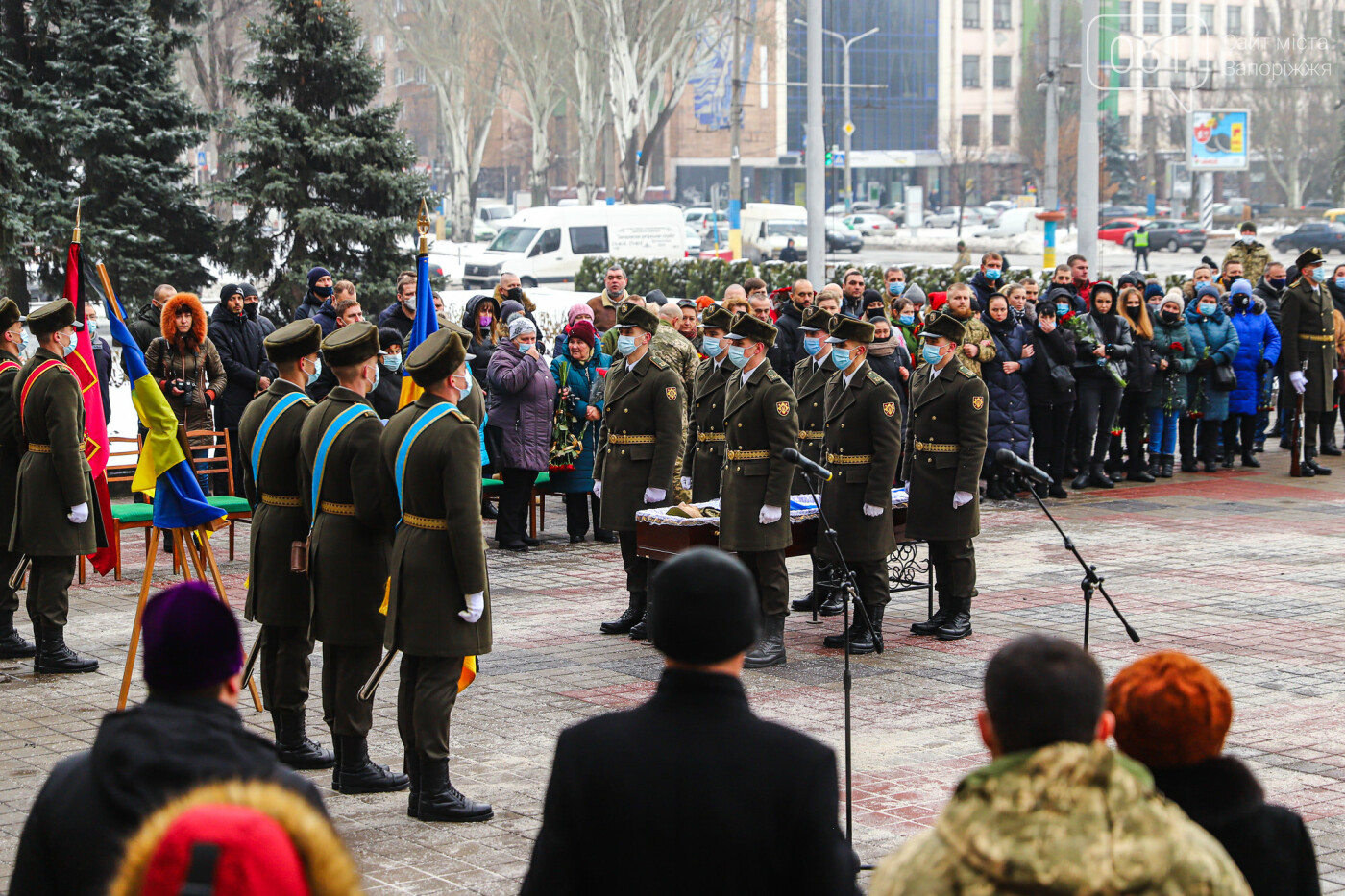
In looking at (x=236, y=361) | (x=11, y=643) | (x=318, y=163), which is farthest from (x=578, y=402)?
(x=318, y=163)

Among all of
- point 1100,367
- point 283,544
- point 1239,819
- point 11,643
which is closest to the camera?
point 1239,819

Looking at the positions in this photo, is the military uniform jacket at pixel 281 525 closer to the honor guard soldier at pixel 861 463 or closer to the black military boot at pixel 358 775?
the black military boot at pixel 358 775

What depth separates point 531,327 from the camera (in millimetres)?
13203

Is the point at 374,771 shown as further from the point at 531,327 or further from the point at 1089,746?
the point at 531,327

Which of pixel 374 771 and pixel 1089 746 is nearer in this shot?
pixel 1089 746

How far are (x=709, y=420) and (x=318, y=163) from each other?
13792 millimetres

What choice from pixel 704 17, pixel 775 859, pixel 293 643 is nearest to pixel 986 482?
pixel 293 643

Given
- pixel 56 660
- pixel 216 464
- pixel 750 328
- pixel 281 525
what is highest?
pixel 750 328

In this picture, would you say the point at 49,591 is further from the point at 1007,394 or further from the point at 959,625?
the point at 1007,394

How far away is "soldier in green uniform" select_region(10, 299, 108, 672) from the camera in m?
8.99

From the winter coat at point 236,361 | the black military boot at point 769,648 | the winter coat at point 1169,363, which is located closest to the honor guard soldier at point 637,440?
the black military boot at point 769,648

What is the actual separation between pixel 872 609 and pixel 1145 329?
25.3 feet

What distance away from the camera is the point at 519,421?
1316 cm

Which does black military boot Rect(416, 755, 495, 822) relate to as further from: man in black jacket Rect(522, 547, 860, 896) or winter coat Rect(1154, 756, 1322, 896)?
winter coat Rect(1154, 756, 1322, 896)
